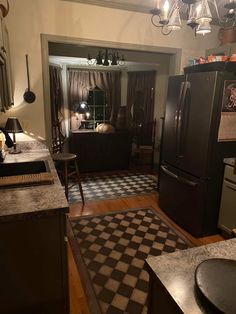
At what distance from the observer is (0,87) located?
168 cm

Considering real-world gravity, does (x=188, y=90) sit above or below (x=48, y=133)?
above

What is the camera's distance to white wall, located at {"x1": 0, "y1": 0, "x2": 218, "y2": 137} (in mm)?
2421

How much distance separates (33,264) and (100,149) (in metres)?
3.53

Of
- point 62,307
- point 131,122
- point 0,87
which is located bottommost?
point 62,307

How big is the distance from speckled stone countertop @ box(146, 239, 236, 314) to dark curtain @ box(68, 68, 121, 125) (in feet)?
16.5

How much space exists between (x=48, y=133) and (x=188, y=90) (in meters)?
1.65

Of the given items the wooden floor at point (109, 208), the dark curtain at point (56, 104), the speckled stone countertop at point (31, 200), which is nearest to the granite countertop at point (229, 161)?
the wooden floor at point (109, 208)

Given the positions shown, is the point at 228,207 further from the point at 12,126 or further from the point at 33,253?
the point at 12,126

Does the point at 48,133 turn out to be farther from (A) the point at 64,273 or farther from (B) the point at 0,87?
(A) the point at 64,273

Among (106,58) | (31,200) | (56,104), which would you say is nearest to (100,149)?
(56,104)

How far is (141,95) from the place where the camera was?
219 inches

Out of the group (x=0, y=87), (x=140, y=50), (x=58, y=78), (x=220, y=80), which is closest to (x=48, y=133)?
(x=0, y=87)

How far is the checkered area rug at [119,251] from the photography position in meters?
1.74

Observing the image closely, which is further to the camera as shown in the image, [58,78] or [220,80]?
[58,78]
